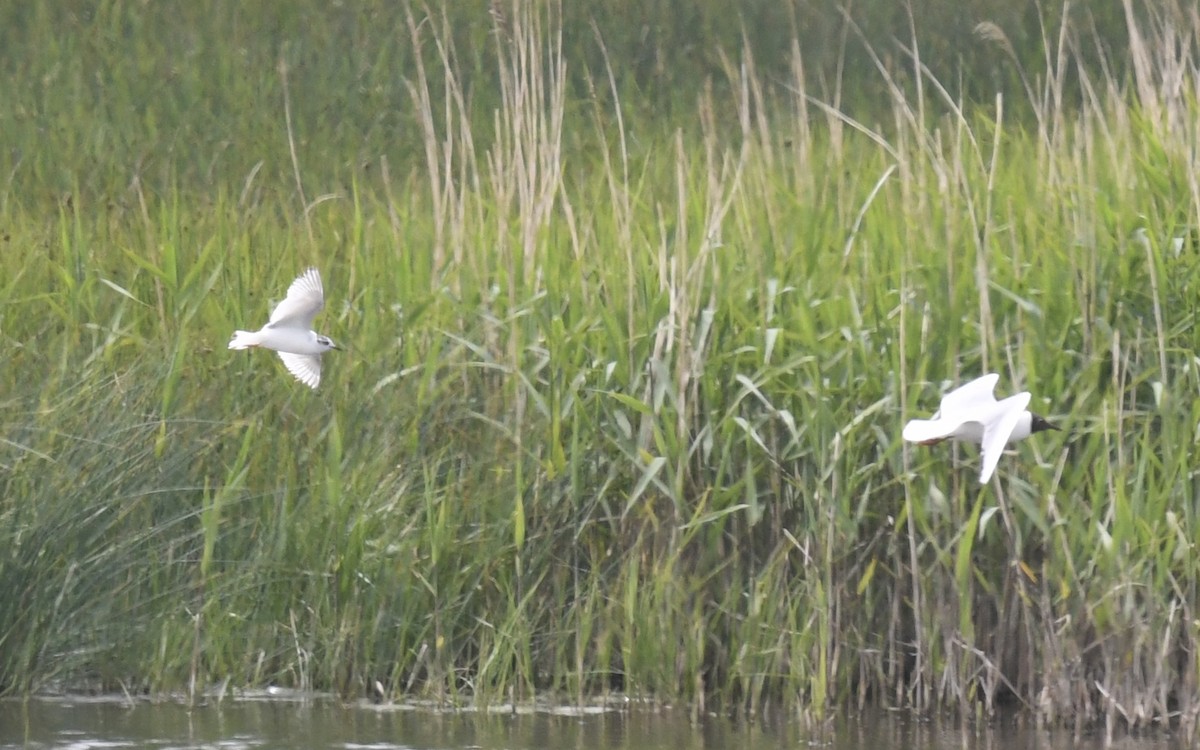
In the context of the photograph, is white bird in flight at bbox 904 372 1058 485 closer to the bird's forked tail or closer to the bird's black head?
the bird's black head

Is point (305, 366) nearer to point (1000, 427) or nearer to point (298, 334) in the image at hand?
point (298, 334)

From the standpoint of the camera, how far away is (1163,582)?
4.50 meters

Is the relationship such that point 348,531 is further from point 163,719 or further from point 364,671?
point 163,719

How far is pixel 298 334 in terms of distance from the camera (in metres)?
4.95

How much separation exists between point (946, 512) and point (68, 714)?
2344 millimetres

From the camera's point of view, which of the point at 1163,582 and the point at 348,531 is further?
the point at 348,531

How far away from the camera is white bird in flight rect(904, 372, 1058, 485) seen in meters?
4.19

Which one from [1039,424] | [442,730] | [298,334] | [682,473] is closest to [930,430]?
[1039,424]

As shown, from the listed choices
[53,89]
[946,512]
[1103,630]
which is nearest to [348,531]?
[946,512]

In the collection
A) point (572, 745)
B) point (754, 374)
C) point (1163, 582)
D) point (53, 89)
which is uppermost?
point (53, 89)

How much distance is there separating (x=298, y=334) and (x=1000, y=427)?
194 centimetres

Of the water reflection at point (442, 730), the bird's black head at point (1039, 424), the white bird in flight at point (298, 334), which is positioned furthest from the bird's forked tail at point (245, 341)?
the bird's black head at point (1039, 424)

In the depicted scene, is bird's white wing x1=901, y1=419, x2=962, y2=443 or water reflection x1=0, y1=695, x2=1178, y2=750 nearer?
bird's white wing x1=901, y1=419, x2=962, y2=443

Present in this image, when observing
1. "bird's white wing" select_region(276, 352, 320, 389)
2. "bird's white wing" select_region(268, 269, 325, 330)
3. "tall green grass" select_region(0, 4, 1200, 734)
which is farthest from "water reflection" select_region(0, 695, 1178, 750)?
"bird's white wing" select_region(268, 269, 325, 330)
